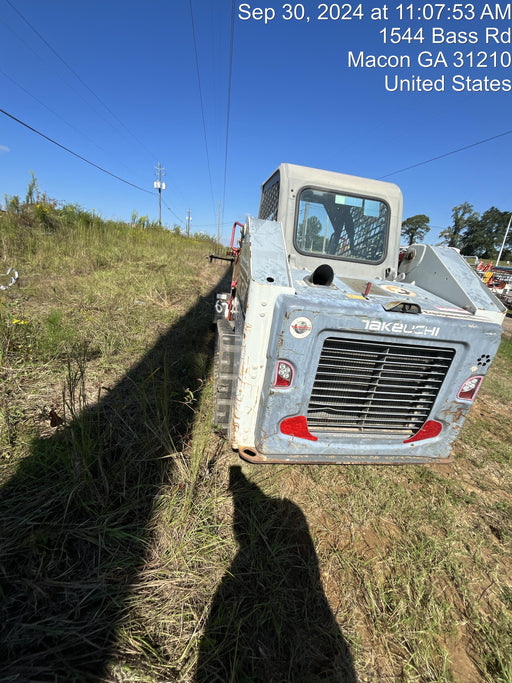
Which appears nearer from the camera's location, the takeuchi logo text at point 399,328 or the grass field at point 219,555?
the grass field at point 219,555

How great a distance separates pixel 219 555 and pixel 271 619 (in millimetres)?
404

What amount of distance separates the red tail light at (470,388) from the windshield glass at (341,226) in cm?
152

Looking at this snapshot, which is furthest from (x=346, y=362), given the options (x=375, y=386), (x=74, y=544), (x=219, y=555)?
(x=74, y=544)

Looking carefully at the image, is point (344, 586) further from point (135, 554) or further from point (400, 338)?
point (400, 338)

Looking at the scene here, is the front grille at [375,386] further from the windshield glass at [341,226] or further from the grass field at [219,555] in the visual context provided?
the windshield glass at [341,226]

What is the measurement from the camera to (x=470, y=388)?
6.94 feet

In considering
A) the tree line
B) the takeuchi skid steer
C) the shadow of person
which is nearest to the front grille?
the takeuchi skid steer

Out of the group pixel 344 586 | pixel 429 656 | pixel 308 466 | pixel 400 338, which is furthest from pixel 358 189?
pixel 429 656

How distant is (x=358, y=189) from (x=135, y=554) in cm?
363

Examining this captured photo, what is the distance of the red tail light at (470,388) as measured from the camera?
209 cm

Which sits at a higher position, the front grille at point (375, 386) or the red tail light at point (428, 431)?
the front grille at point (375, 386)

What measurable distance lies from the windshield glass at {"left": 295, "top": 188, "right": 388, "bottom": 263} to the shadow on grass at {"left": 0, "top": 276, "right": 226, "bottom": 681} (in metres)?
2.15

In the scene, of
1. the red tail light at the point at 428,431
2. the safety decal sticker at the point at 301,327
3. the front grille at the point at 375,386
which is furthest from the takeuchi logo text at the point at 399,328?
the red tail light at the point at 428,431

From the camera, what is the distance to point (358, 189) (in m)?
3.00
